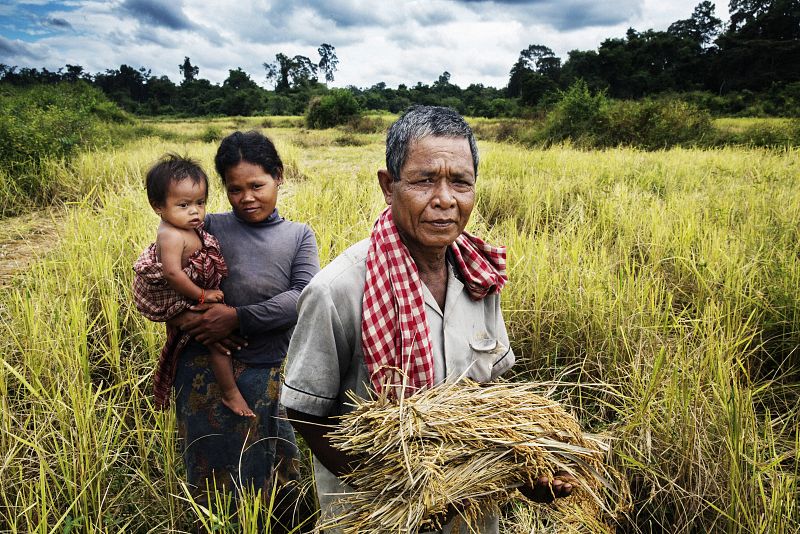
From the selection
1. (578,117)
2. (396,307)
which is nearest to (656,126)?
(578,117)

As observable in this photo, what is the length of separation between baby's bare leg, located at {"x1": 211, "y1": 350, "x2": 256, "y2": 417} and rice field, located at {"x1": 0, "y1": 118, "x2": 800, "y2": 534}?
0.27 metres

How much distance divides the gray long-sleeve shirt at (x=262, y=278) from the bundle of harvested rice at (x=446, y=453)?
79cm

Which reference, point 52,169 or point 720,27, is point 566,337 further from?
point 720,27

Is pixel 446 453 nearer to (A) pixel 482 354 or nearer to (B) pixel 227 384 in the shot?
(A) pixel 482 354

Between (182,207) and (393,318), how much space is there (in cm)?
106

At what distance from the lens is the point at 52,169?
6.08 meters

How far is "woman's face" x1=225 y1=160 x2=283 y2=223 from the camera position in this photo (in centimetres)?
169

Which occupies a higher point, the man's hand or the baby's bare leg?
the man's hand

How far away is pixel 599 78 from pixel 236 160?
133 ft

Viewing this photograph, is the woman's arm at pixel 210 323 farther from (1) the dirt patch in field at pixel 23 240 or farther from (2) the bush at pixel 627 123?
(2) the bush at pixel 627 123

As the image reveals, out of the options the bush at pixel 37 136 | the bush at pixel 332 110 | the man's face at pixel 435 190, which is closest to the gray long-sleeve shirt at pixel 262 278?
the man's face at pixel 435 190

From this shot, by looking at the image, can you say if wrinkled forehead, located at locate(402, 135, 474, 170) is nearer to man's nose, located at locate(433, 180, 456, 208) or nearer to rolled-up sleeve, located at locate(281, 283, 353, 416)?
man's nose, located at locate(433, 180, 456, 208)

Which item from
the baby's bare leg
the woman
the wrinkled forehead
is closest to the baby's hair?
the woman

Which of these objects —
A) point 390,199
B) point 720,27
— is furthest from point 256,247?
point 720,27
